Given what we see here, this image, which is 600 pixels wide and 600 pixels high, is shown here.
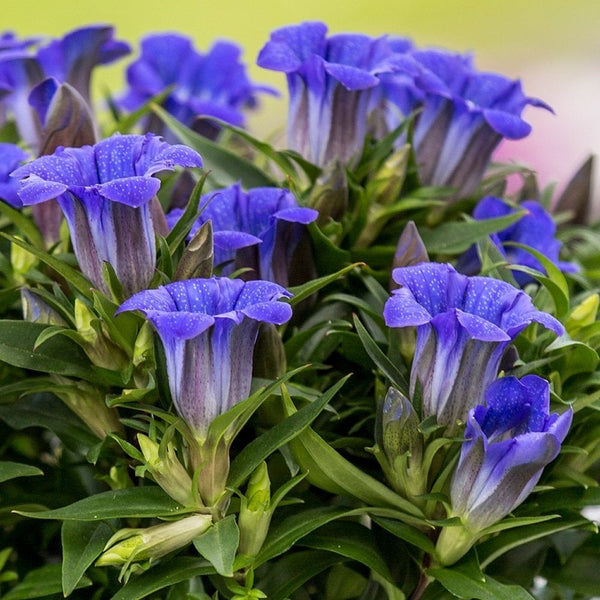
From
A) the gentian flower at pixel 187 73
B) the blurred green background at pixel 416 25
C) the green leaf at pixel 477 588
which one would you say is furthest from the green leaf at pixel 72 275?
the blurred green background at pixel 416 25

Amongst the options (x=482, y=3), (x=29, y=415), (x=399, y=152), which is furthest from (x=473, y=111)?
(x=482, y=3)

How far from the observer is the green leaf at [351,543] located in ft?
2.19

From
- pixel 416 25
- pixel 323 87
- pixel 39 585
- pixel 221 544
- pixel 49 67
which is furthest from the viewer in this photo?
pixel 416 25

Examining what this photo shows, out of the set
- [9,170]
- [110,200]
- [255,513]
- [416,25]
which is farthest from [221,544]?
[416,25]

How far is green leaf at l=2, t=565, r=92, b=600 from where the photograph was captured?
0.71m

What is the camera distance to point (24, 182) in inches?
24.6

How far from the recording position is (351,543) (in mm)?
681

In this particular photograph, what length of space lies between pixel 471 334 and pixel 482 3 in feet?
12.7

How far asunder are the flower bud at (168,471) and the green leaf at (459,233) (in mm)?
294

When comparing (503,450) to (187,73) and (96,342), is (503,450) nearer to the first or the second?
(96,342)

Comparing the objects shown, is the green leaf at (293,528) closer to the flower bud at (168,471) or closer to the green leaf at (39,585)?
the flower bud at (168,471)

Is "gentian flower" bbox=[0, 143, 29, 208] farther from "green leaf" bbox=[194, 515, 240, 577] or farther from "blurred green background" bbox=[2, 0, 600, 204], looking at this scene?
"blurred green background" bbox=[2, 0, 600, 204]

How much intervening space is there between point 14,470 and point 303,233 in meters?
0.28

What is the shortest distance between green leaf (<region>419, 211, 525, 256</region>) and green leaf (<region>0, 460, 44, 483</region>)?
0.36 metres
